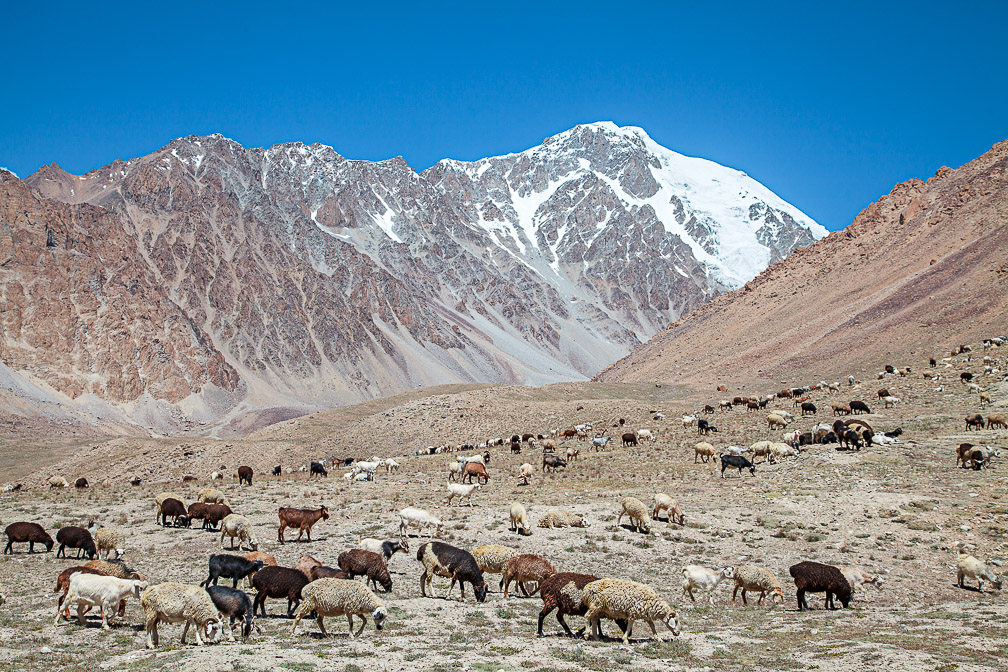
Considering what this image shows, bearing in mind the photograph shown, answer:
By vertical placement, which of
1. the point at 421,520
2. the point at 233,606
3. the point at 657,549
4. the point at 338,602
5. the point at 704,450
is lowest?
the point at 657,549

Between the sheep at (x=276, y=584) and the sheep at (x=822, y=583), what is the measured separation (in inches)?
430

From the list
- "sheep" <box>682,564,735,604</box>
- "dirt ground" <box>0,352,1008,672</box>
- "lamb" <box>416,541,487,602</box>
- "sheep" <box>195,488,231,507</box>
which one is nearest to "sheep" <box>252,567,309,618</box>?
"dirt ground" <box>0,352,1008,672</box>

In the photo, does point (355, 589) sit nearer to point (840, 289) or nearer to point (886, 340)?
point (886, 340)

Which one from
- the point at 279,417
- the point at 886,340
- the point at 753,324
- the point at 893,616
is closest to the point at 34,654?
the point at 893,616

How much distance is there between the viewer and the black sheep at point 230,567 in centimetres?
1694

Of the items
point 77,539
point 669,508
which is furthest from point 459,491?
point 77,539

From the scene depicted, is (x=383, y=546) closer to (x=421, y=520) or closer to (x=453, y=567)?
(x=453, y=567)

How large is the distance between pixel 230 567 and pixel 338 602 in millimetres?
4391

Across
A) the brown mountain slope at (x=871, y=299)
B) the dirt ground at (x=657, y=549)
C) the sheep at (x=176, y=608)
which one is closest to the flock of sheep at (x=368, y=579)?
the sheep at (x=176, y=608)

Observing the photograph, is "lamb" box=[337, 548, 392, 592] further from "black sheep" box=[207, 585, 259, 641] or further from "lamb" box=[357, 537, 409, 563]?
"black sheep" box=[207, 585, 259, 641]

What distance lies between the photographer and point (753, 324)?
11269 cm

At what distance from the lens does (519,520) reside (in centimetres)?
2341

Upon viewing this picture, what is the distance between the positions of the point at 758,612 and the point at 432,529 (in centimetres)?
1020

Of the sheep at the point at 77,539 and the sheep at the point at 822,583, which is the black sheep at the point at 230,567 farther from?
the sheep at the point at 822,583
